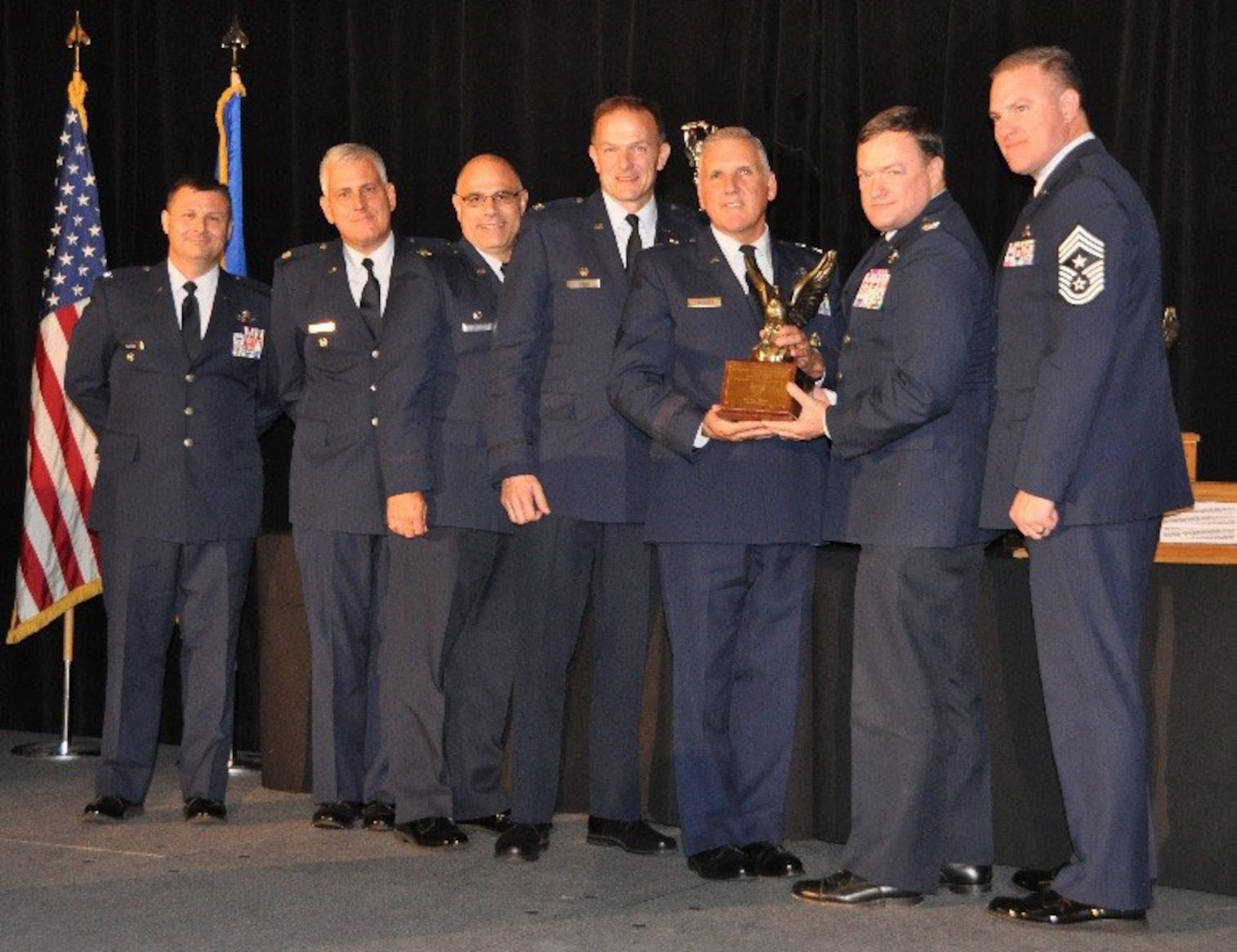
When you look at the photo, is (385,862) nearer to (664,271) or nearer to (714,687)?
(714,687)

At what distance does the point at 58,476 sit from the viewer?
629 centimetres

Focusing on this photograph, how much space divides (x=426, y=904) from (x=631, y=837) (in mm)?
683

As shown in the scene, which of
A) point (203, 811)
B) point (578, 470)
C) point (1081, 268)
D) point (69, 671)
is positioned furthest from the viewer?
point (69, 671)

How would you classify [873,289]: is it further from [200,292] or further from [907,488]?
[200,292]

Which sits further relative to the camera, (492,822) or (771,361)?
(492,822)

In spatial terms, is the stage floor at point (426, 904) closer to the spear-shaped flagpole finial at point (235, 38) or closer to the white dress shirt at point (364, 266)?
the white dress shirt at point (364, 266)

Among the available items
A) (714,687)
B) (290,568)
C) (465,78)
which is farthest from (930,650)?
(465,78)

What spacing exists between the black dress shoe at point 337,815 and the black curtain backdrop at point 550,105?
170 centimetres

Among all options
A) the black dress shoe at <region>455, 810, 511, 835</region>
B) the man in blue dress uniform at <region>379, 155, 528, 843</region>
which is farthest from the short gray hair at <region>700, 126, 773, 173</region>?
the black dress shoe at <region>455, 810, 511, 835</region>

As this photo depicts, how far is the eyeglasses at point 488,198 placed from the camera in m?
4.80

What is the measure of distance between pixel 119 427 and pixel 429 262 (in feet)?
3.50

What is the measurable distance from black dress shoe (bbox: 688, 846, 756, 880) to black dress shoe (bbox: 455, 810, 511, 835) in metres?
0.67

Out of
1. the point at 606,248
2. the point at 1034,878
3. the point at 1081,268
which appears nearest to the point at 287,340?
the point at 606,248

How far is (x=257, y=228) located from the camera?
21.9 ft
